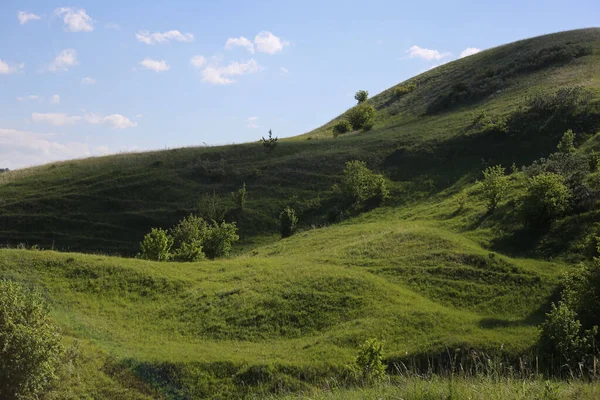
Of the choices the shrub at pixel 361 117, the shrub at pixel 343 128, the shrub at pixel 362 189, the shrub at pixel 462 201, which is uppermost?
the shrub at pixel 361 117

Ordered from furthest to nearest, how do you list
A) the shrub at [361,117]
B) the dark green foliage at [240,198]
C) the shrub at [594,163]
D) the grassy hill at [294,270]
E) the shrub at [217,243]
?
the shrub at [361,117], the dark green foliage at [240,198], the shrub at [217,243], the shrub at [594,163], the grassy hill at [294,270]

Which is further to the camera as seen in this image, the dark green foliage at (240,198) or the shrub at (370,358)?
the dark green foliage at (240,198)

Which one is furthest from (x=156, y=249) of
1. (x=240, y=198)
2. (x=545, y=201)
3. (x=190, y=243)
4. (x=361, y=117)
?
(x=361, y=117)

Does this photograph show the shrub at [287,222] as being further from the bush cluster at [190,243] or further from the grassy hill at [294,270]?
the bush cluster at [190,243]

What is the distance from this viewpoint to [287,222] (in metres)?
56.0

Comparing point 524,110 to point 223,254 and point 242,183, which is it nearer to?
point 242,183

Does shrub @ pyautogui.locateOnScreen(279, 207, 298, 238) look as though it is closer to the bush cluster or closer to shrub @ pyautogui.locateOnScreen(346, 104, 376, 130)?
the bush cluster

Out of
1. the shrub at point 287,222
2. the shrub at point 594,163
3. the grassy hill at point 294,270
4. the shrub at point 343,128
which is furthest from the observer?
the shrub at point 343,128

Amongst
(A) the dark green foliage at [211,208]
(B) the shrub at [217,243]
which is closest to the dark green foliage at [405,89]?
(A) the dark green foliage at [211,208]

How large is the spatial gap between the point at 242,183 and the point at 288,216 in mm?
15452

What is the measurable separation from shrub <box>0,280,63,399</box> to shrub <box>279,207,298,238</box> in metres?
37.5

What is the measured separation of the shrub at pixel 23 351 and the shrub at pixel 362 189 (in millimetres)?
42544

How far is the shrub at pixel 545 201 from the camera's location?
3494cm

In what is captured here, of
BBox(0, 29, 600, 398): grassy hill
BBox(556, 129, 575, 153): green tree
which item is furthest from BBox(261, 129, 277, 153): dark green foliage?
BBox(556, 129, 575, 153): green tree
